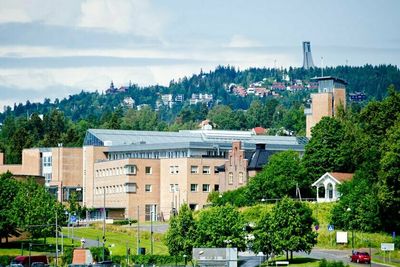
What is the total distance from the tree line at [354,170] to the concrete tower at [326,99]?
16.8 meters

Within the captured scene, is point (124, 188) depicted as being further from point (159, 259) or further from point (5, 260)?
point (159, 259)

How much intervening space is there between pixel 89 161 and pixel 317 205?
60.9 m

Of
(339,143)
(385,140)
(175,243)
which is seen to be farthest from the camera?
(339,143)

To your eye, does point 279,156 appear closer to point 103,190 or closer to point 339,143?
point 339,143

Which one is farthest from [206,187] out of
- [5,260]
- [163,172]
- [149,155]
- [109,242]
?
[5,260]

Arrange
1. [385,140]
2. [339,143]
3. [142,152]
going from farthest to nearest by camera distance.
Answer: [142,152] < [339,143] < [385,140]

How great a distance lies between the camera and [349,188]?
140 metres

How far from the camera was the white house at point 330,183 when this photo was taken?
148000 mm

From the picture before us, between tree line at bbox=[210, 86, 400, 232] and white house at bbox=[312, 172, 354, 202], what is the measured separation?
1.93 meters

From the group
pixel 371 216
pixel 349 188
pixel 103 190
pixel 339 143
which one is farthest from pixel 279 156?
pixel 103 190

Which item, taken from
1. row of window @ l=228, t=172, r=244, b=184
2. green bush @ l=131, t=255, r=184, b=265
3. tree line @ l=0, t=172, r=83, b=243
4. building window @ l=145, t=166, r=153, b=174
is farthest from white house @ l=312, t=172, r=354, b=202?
building window @ l=145, t=166, r=153, b=174

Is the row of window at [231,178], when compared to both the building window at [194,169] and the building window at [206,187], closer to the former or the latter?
the building window at [206,187]

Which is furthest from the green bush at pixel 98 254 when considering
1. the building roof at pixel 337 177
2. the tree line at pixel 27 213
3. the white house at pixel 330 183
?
the building roof at pixel 337 177

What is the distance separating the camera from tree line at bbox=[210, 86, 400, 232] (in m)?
125
